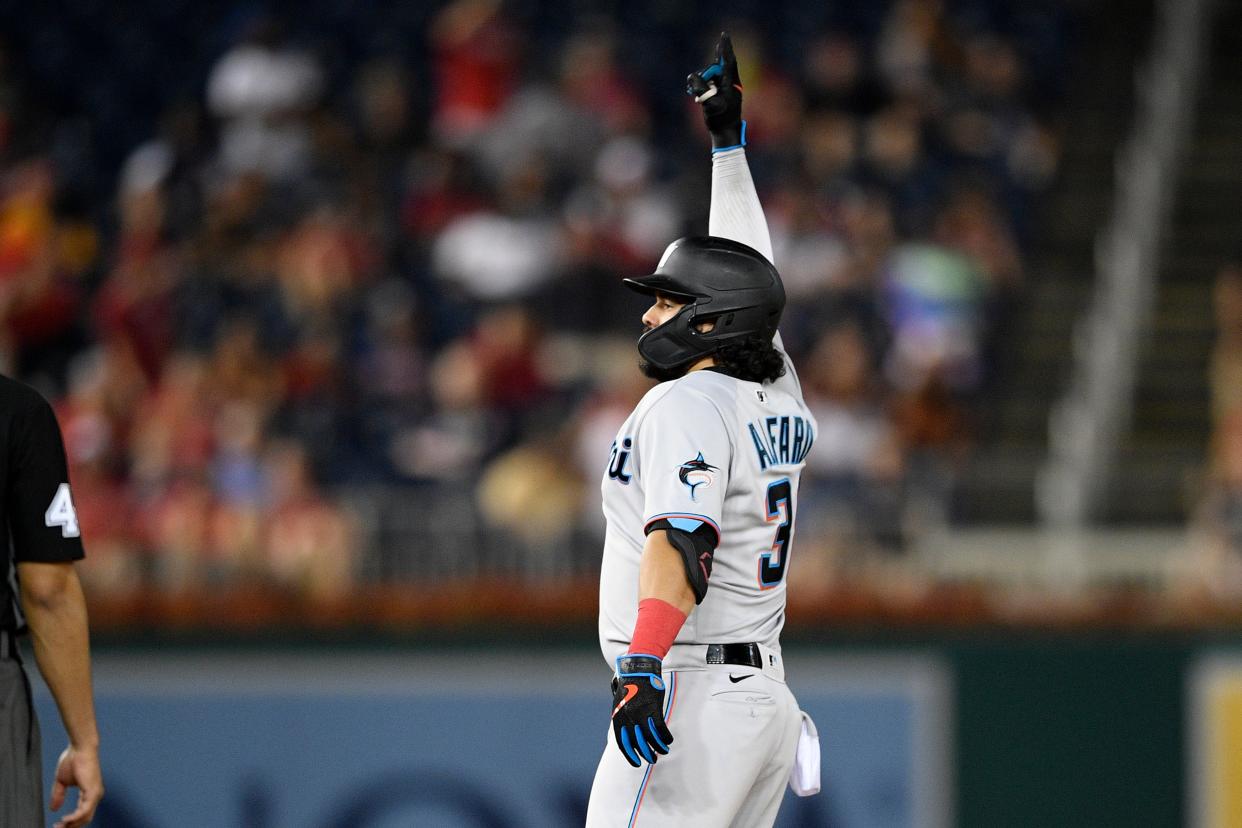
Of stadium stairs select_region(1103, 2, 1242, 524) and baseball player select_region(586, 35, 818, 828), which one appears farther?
stadium stairs select_region(1103, 2, 1242, 524)

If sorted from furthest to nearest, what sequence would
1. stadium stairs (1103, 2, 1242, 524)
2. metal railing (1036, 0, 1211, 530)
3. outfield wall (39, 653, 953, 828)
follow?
metal railing (1036, 0, 1211, 530) → stadium stairs (1103, 2, 1242, 524) → outfield wall (39, 653, 953, 828)

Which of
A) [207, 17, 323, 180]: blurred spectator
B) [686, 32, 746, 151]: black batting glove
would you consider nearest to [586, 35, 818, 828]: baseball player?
[686, 32, 746, 151]: black batting glove

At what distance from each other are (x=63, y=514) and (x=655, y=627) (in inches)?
51.8

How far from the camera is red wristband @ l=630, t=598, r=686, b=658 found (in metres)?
3.74

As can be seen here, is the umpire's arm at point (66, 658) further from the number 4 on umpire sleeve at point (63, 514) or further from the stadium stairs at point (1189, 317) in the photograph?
the stadium stairs at point (1189, 317)

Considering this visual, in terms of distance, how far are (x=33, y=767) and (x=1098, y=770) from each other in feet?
14.8

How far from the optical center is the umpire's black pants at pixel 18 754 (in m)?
3.83

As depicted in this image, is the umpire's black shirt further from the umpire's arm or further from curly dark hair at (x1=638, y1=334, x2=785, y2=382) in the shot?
curly dark hair at (x1=638, y1=334, x2=785, y2=382)

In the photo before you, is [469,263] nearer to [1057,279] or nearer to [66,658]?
[1057,279]

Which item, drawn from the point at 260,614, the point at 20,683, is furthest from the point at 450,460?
the point at 20,683

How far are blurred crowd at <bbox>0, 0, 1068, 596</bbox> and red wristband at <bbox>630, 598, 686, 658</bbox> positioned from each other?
3.78 meters

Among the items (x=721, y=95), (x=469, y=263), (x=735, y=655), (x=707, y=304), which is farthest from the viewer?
(x=469, y=263)

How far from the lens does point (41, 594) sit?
3.92 m

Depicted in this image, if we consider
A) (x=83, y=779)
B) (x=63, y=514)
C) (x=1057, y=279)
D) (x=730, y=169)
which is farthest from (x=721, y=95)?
(x=1057, y=279)
